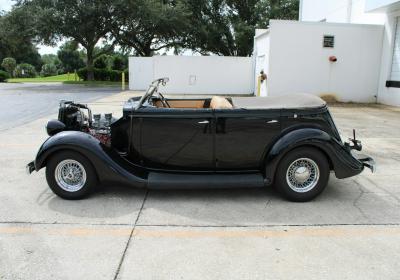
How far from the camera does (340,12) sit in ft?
63.4

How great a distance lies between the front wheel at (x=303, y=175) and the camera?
4.46m

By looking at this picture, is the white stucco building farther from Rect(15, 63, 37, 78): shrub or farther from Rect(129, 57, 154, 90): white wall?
Rect(15, 63, 37, 78): shrub

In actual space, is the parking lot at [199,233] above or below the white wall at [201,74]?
below

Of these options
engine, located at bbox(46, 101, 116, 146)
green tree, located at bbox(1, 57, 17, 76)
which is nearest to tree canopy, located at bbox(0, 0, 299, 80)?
green tree, located at bbox(1, 57, 17, 76)

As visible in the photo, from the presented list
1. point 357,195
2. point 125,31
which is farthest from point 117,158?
point 125,31

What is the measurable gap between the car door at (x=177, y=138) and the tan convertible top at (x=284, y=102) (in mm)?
667

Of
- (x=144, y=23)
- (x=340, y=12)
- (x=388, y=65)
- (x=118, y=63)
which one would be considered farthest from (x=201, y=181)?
(x=118, y=63)

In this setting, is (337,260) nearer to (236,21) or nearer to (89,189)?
(89,189)

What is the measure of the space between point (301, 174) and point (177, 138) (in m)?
1.50

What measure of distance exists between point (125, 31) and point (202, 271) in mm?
32017

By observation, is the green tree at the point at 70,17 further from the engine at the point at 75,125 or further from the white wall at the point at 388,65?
Answer: the engine at the point at 75,125

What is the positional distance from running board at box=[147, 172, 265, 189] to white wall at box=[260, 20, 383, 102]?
12.3 metres

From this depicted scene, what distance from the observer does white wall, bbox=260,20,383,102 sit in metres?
15.9

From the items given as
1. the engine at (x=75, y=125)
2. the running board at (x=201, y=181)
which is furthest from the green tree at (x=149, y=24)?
the running board at (x=201, y=181)
